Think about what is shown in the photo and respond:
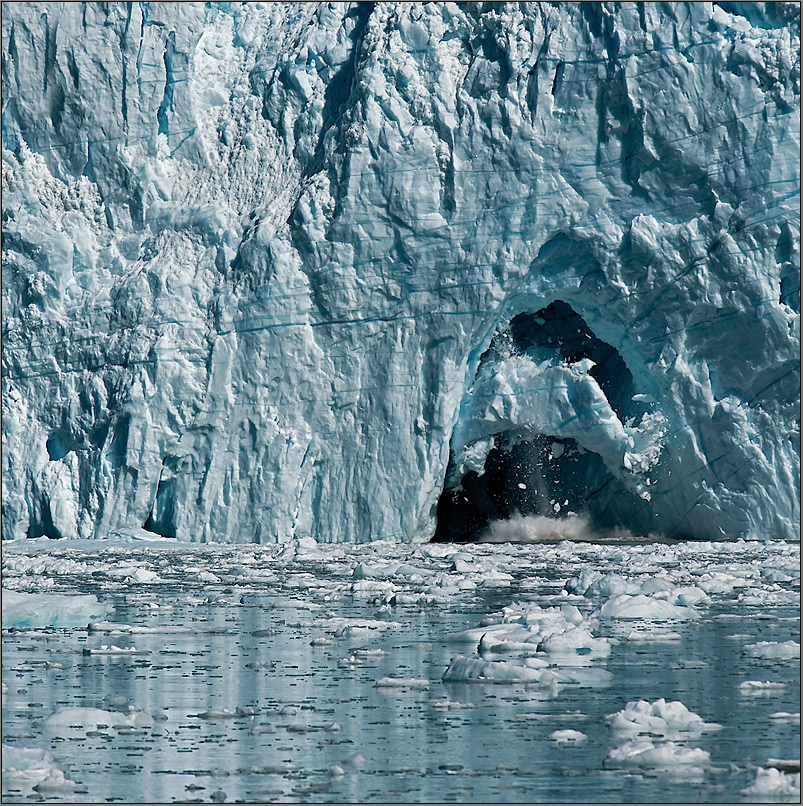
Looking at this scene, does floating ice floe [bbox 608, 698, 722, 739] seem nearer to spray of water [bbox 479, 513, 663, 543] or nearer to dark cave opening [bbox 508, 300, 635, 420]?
dark cave opening [bbox 508, 300, 635, 420]

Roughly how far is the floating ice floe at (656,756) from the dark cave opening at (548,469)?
12278 mm

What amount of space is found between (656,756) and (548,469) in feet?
45.7

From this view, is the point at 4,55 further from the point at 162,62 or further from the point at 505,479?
the point at 505,479

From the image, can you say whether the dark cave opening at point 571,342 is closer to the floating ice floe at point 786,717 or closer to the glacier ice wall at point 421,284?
the glacier ice wall at point 421,284

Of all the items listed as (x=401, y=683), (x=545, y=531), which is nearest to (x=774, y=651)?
(x=401, y=683)

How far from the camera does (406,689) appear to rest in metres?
5.25

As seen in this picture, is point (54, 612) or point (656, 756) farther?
point (54, 612)

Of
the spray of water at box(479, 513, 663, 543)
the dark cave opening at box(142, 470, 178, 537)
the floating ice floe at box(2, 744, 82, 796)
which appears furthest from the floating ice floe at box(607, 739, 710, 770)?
the spray of water at box(479, 513, 663, 543)

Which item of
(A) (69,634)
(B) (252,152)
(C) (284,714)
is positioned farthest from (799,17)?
(C) (284,714)

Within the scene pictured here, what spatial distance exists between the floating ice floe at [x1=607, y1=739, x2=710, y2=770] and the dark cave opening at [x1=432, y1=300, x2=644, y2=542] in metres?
12.3

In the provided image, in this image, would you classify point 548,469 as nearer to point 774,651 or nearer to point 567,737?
point 774,651

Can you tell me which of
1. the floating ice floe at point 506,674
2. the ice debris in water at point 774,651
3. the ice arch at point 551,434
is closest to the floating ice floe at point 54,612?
the floating ice floe at point 506,674

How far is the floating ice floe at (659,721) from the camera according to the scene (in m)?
4.33

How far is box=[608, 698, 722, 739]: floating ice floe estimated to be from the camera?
433 centimetres
